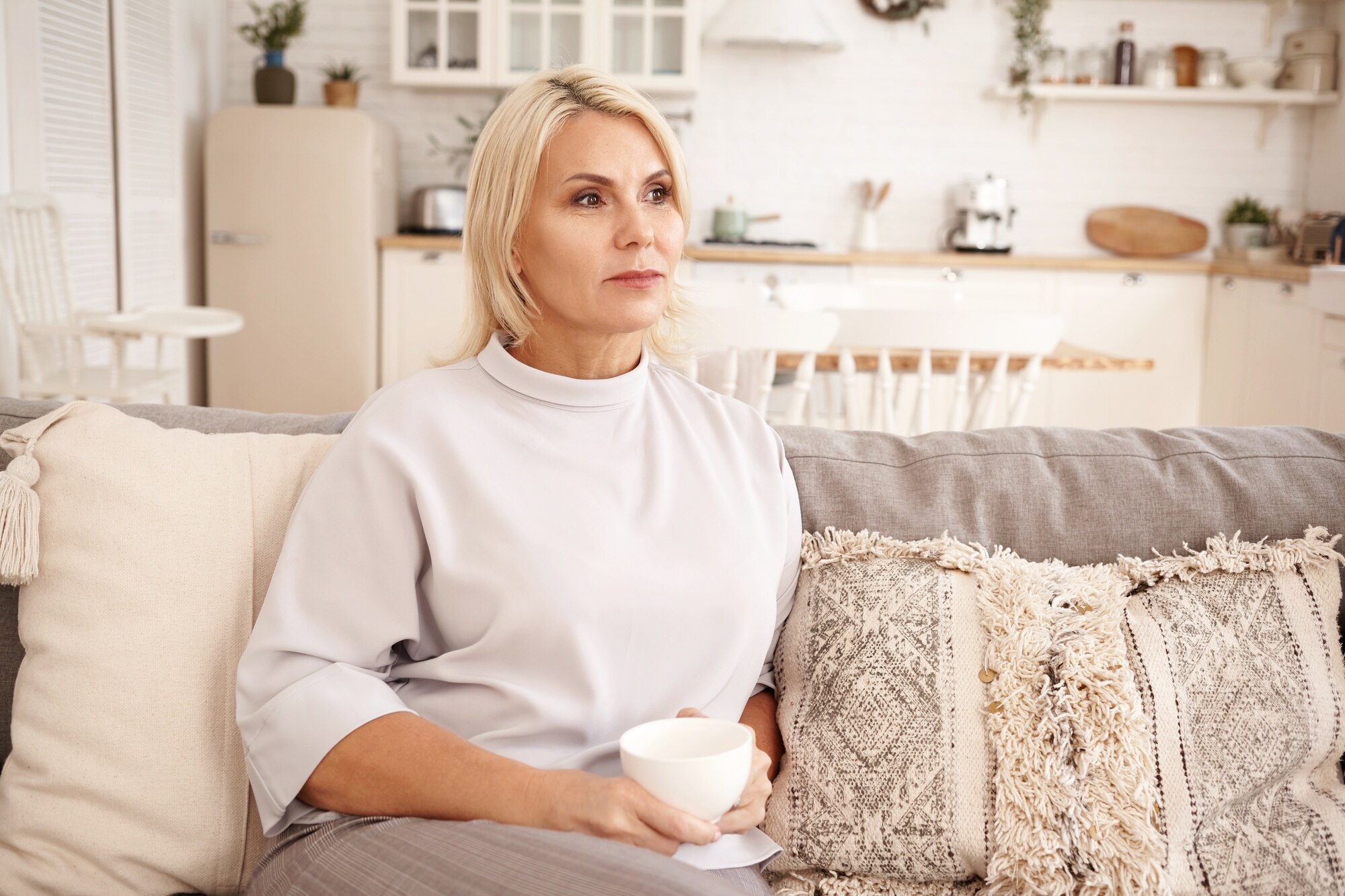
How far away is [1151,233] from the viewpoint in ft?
18.0

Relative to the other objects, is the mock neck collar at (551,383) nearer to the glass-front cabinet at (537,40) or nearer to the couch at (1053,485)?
the couch at (1053,485)

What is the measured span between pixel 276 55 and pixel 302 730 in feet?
15.5

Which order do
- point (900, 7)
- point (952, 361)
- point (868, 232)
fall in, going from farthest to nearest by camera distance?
point (868, 232), point (900, 7), point (952, 361)

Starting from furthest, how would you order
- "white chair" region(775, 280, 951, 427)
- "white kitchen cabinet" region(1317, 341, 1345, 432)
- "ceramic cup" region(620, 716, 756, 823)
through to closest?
1. "white kitchen cabinet" region(1317, 341, 1345, 432)
2. "white chair" region(775, 280, 951, 427)
3. "ceramic cup" region(620, 716, 756, 823)

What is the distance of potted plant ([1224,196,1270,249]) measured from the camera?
5.17 metres

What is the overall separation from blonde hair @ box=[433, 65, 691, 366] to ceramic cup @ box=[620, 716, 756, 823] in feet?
1.63

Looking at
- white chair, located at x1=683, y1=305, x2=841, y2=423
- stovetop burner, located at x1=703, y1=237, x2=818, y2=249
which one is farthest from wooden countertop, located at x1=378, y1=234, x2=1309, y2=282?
white chair, located at x1=683, y1=305, x2=841, y2=423

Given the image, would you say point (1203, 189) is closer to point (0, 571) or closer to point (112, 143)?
point (112, 143)

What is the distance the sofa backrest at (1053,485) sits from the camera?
1377 millimetres

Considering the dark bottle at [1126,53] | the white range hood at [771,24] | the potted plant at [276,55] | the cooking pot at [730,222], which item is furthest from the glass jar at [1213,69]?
the potted plant at [276,55]

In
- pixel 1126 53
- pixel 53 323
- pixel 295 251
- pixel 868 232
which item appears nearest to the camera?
pixel 53 323

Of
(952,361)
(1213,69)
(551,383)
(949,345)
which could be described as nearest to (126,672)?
(551,383)

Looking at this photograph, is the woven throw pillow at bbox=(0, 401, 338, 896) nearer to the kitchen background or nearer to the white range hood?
the kitchen background

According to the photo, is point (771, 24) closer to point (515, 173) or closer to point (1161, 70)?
point (1161, 70)
